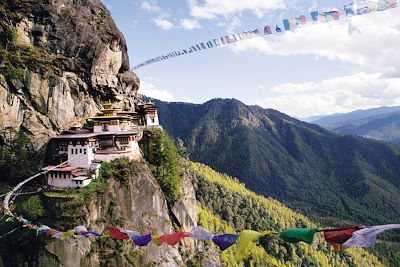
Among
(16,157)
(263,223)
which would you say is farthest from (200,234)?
(263,223)

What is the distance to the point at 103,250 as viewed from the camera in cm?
3444

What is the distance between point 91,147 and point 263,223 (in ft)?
245

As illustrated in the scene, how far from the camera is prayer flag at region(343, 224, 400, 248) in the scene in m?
10.6

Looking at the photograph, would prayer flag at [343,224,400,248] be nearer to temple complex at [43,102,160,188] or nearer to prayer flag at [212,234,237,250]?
prayer flag at [212,234,237,250]

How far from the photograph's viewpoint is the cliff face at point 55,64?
40781 millimetres

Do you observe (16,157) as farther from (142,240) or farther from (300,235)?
(300,235)

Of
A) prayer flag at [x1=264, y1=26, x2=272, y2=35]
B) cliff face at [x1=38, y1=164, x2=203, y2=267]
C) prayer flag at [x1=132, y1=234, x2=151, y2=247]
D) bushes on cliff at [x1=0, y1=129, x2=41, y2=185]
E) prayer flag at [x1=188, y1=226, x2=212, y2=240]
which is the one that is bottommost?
cliff face at [x1=38, y1=164, x2=203, y2=267]

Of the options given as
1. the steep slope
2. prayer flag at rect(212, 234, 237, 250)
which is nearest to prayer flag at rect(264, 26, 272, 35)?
prayer flag at rect(212, 234, 237, 250)

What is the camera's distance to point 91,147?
128 ft

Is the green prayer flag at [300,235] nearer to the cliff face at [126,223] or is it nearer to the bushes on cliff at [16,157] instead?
the cliff face at [126,223]

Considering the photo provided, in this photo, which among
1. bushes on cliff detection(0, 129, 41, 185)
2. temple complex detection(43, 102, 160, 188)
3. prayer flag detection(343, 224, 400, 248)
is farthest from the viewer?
bushes on cliff detection(0, 129, 41, 185)

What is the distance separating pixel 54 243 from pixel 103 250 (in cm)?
436

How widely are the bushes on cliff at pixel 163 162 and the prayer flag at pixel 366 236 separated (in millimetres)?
35367

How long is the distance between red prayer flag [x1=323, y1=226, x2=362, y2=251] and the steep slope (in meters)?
65.5
